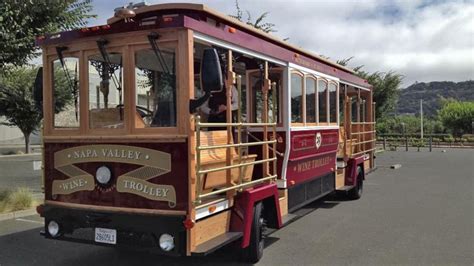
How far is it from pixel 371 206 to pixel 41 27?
24.3 ft

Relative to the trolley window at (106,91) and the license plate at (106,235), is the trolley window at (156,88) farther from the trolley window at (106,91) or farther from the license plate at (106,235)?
the license plate at (106,235)

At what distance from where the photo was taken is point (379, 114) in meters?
31.2

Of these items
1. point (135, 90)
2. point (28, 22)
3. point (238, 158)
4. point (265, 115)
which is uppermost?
point (28, 22)

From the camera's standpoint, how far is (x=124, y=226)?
5086 mm

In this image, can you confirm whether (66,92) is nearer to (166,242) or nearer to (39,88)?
(39,88)

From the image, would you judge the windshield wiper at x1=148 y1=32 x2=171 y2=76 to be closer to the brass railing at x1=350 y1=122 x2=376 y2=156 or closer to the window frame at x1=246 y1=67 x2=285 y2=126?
the window frame at x1=246 y1=67 x2=285 y2=126

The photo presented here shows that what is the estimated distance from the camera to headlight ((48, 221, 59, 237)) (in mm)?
5551

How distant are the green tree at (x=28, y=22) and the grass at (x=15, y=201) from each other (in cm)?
231

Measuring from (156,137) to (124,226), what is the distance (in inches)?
38.7

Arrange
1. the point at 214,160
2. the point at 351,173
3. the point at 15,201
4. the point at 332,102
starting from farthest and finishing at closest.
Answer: the point at 351,173 < the point at 332,102 < the point at 15,201 < the point at 214,160

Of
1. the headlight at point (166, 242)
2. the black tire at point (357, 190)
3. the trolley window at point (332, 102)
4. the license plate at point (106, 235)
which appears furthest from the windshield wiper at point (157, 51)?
the black tire at point (357, 190)

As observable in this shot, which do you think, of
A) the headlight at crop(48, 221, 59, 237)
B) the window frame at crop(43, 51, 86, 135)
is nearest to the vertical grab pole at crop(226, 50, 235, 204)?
the window frame at crop(43, 51, 86, 135)

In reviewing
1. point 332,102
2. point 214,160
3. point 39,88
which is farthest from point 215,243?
point 332,102

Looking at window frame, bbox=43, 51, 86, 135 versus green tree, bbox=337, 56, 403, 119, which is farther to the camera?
green tree, bbox=337, 56, 403, 119
